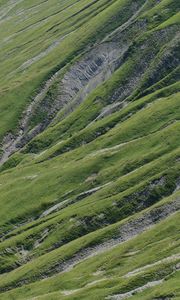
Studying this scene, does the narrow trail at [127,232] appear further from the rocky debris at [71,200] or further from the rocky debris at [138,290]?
the rocky debris at [138,290]

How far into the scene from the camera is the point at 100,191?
138 metres

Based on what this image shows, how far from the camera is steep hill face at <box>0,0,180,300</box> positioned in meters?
98.6

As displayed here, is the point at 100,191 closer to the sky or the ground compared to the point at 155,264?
closer to the ground

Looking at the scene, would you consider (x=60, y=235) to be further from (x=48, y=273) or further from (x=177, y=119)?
(x=177, y=119)

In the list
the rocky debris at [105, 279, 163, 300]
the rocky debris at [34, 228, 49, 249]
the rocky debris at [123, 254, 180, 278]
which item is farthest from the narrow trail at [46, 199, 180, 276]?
the rocky debris at [105, 279, 163, 300]

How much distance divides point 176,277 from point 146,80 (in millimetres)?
114755

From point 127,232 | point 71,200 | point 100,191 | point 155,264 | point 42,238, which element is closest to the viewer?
point 155,264

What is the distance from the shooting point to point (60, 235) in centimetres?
12725

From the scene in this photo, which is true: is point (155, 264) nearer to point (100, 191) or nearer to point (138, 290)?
point (138, 290)

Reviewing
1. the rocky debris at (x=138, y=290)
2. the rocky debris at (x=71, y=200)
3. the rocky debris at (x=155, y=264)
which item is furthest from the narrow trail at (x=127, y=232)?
the rocky debris at (x=138, y=290)

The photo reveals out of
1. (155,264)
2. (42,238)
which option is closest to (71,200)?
(42,238)

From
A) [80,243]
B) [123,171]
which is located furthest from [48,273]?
[123,171]

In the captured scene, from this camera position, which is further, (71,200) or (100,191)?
(71,200)

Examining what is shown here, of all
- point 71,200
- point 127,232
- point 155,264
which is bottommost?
point 127,232
